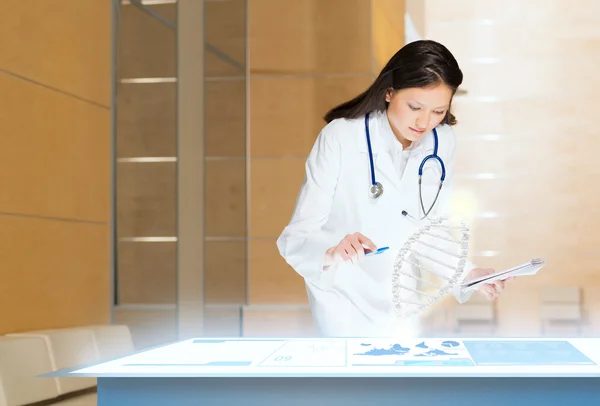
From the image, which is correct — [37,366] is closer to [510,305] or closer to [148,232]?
[148,232]

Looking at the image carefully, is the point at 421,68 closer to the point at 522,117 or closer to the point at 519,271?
the point at 519,271

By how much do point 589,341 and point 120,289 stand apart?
2.70 metres

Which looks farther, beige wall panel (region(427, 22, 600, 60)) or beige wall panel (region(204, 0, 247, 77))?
beige wall panel (region(427, 22, 600, 60))

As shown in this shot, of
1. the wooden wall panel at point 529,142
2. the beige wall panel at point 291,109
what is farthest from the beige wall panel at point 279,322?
the wooden wall panel at point 529,142

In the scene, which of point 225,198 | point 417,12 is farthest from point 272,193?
point 417,12

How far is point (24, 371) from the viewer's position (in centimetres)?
311

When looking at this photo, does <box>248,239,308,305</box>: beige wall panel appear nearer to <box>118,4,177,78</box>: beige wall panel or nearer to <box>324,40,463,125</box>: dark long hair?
<box>118,4,177,78</box>: beige wall panel

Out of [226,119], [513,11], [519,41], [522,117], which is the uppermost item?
[513,11]

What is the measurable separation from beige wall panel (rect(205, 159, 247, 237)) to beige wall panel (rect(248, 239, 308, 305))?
15 centimetres

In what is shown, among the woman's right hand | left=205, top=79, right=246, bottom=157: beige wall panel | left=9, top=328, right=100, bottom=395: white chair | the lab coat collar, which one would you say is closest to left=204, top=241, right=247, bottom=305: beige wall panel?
left=205, top=79, right=246, bottom=157: beige wall panel

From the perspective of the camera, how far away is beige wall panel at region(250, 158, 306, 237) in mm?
4965

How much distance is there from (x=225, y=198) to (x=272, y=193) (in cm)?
29

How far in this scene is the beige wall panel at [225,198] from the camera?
5.05 m

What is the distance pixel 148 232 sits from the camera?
15.0 feet
